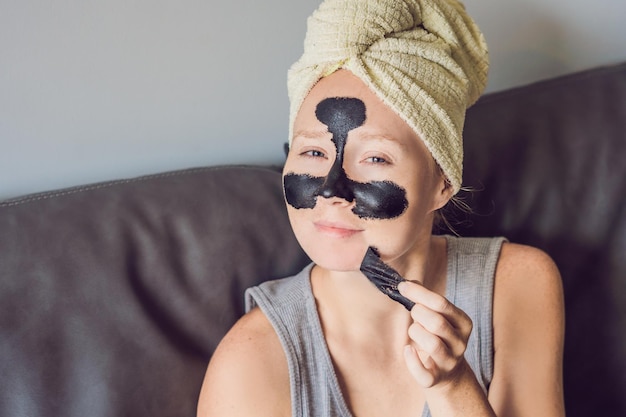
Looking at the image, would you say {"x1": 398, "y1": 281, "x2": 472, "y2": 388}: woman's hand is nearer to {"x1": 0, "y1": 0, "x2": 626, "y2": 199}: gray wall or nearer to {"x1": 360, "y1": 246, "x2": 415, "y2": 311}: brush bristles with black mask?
{"x1": 360, "y1": 246, "x2": 415, "y2": 311}: brush bristles with black mask

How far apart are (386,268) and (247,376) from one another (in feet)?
0.91

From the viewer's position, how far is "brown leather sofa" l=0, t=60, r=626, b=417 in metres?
1.05

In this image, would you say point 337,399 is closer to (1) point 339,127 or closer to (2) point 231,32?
(1) point 339,127

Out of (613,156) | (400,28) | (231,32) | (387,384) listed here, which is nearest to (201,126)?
(231,32)

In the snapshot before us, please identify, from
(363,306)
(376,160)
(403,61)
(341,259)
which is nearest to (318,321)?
(363,306)

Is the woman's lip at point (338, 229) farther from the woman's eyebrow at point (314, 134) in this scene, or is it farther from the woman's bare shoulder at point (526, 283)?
the woman's bare shoulder at point (526, 283)

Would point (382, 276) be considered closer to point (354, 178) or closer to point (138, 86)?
point (354, 178)

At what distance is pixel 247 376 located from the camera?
1073mm

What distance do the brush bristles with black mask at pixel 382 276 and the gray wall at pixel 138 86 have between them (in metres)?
0.49

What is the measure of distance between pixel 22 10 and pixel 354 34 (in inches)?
20.8

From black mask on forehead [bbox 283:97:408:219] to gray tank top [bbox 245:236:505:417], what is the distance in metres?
0.21

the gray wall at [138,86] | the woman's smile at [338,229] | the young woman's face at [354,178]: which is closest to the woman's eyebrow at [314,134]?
the young woman's face at [354,178]

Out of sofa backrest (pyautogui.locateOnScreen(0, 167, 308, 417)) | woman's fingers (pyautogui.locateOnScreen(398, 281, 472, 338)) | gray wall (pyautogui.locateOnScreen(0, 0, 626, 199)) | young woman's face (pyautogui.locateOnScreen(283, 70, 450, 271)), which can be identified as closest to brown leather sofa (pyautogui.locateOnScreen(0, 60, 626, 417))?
sofa backrest (pyautogui.locateOnScreen(0, 167, 308, 417))

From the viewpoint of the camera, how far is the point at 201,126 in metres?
1.35
